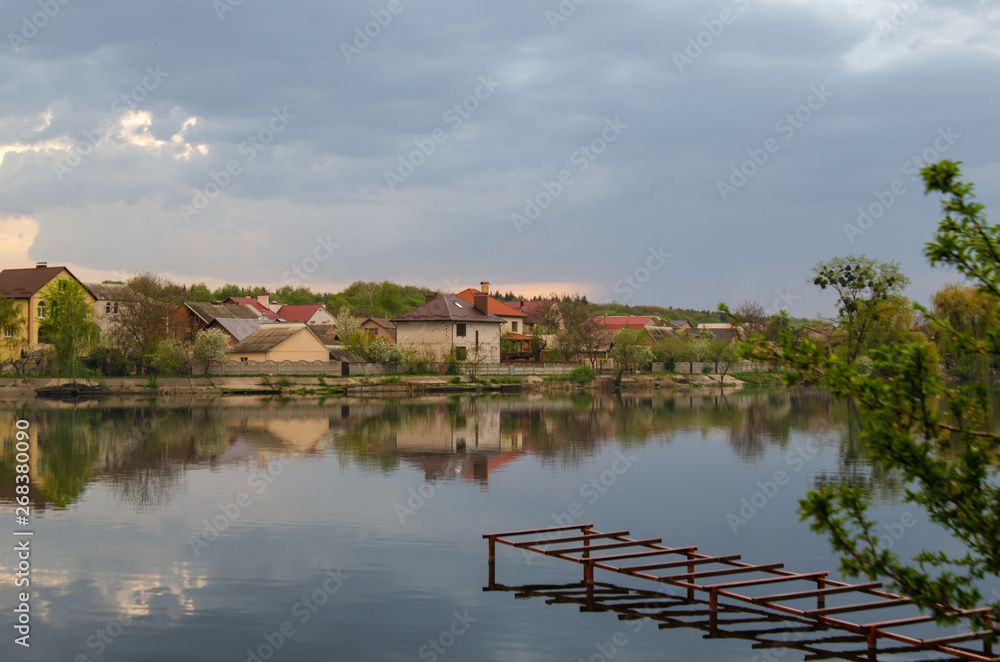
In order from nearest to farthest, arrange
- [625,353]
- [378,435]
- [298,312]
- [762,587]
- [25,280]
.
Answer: [762,587] < [378,435] < [25,280] < [625,353] < [298,312]

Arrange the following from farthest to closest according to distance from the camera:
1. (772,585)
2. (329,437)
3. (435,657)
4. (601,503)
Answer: (329,437), (601,503), (772,585), (435,657)

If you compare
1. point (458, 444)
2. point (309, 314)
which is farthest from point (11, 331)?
point (458, 444)

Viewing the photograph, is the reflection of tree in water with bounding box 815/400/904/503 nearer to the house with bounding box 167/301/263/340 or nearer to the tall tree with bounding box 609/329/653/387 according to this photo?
the tall tree with bounding box 609/329/653/387

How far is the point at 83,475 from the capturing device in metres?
26.5

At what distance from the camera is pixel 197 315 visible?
Result: 79188 mm

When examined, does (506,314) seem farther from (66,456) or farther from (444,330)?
(66,456)

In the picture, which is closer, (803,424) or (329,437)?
(329,437)

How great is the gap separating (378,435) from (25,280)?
46452 millimetres

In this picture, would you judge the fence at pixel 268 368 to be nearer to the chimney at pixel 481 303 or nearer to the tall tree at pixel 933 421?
the chimney at pixel 481 303

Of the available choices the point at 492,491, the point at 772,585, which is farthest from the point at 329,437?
the point at 772,585

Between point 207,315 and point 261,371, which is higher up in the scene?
point 207,315

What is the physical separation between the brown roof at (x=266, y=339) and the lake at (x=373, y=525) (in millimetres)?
28313

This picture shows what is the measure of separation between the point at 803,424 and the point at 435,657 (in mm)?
36735

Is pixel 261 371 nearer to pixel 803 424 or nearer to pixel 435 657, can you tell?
pixel 803 424
